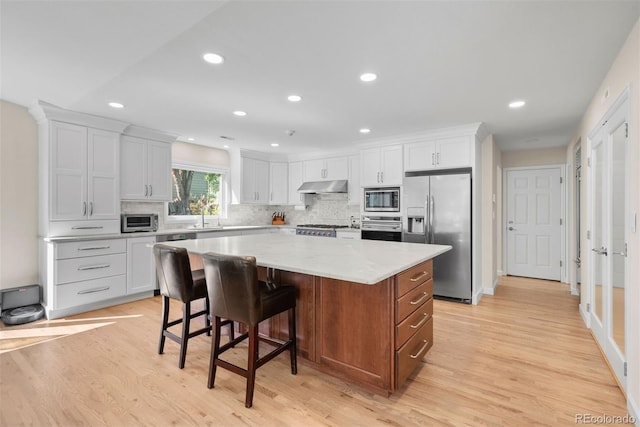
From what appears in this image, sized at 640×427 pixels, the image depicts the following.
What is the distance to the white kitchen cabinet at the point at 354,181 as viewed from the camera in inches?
219

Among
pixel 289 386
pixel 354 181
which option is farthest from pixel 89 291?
pixel 354 181

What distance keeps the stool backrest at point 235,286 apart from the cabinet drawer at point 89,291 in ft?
8.61

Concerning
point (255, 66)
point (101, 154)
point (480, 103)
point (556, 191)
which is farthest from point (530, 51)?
point (101, 154)

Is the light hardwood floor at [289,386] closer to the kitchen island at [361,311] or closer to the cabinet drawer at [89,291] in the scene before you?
the kitchen island at [361,311]

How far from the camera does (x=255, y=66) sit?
2455mm

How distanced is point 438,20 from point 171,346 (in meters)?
3.26

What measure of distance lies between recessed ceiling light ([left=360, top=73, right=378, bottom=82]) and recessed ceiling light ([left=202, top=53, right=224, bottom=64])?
1138 millimetres

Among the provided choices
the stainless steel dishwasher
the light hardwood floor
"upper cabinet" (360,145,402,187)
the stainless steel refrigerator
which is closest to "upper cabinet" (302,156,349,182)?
"upper cabinet" (360,145,402,187)

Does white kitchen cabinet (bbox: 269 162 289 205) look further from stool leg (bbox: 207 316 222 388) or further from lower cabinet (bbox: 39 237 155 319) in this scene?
stool leg (bbox: 207 316 222 388)

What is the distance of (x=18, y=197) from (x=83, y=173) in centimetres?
70

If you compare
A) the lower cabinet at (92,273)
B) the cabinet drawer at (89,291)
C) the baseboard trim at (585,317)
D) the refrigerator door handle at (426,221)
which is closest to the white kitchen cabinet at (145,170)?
the lower cabinet at (92,273)

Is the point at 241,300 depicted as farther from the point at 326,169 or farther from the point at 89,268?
the point at 326,169

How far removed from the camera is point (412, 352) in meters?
2.19

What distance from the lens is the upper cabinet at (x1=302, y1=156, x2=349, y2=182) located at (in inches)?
228
